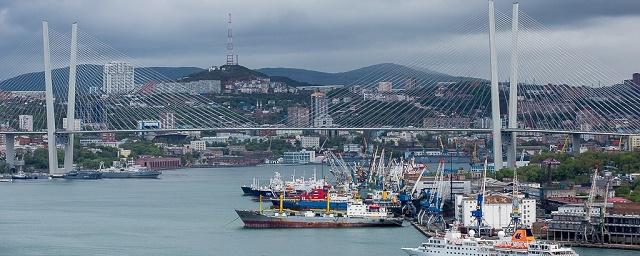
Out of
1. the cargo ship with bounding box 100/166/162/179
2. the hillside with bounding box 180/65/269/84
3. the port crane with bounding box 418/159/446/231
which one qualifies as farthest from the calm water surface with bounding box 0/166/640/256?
the hillside with bounding box 180/65/269/84

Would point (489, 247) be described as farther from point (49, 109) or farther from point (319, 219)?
point (49, 109)

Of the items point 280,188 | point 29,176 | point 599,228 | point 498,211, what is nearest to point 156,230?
point 498,211

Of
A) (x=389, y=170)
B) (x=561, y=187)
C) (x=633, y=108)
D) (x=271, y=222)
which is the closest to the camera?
(x=271, y=222)

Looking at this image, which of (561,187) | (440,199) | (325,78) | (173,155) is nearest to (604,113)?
(561,187)

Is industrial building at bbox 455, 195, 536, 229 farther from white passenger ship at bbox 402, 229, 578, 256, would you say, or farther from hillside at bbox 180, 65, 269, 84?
hillside at bbox 180, 65, 269, 84

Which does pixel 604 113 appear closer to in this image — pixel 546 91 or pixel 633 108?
pixel 633 108

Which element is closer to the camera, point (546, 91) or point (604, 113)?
point (604, 113)

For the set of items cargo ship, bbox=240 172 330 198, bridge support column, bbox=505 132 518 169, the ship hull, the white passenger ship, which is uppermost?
bridge support column, bbox=505 132 518 169
